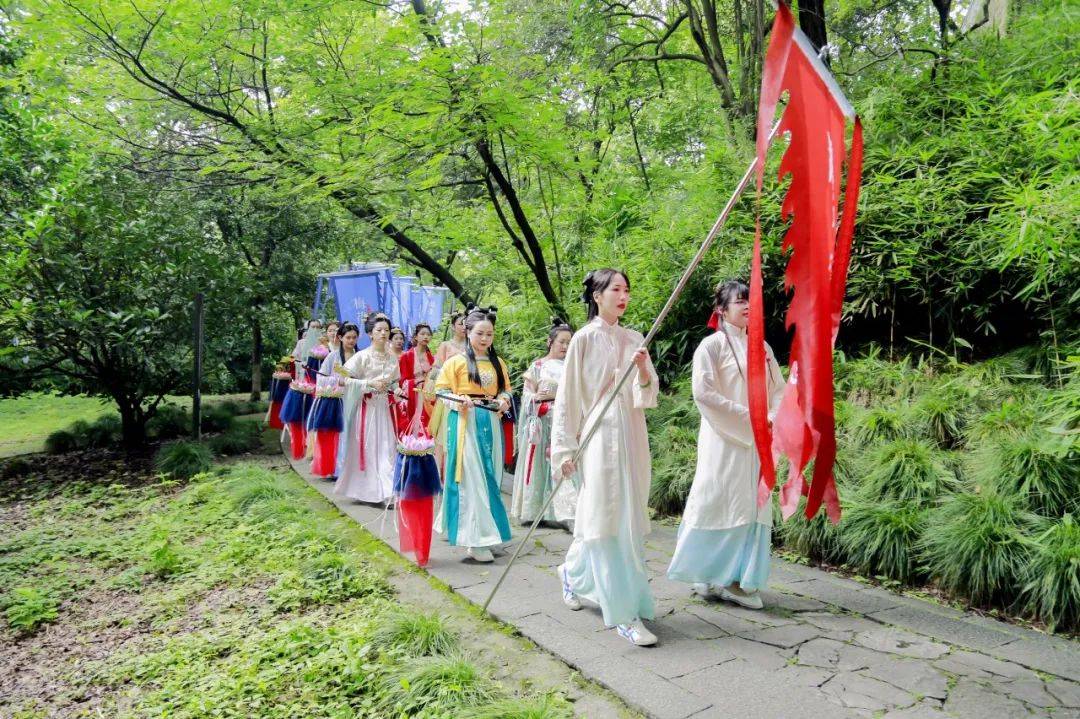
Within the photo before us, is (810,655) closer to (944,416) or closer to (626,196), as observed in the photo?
(944,416)

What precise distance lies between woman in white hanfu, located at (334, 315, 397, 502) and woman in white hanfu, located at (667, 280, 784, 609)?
147 inches

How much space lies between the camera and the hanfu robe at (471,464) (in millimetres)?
5391

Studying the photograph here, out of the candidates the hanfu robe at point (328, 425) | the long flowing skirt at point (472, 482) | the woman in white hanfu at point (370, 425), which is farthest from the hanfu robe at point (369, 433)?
the long flowing skirt at point (472, 482)

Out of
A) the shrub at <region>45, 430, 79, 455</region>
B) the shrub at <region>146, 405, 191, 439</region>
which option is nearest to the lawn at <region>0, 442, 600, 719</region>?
the shrub at <region>45, 430, 79, 455</region>

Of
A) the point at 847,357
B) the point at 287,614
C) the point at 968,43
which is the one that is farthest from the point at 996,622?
the point at 968,43

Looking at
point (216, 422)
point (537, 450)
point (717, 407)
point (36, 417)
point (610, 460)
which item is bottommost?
point (36, 417)

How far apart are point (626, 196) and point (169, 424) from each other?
863 centimetres

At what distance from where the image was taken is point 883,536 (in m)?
4.62

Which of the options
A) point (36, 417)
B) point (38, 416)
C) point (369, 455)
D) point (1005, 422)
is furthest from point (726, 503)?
point (38, 416)

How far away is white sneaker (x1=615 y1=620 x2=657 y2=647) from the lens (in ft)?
12.0

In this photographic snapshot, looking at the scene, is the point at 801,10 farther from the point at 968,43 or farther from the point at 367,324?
the point at 367,324

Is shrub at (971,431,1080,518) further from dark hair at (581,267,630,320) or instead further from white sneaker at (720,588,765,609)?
dark hair at (581,267,630,320)

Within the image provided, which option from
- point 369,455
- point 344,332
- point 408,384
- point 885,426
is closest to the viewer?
point 885,426

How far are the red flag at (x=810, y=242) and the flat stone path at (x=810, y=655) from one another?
40.6 inches
